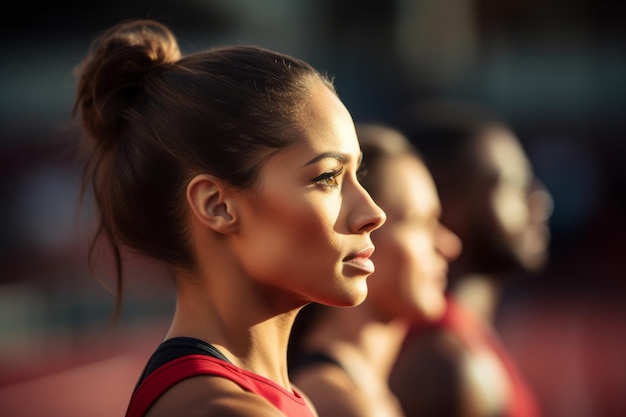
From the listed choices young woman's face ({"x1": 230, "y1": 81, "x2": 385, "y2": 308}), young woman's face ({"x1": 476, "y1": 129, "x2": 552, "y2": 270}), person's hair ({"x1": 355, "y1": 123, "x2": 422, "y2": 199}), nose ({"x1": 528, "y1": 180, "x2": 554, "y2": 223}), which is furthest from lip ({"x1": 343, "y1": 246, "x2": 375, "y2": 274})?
nose ({"x1": 528, "y1": 180, "x2": 554, "y2": 223})

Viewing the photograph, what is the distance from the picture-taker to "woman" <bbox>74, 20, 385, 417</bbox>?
1.77 m

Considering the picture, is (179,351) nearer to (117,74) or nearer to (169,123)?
(169,123)

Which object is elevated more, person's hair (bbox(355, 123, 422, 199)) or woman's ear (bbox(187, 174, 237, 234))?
woman's ear (bbox(187, 174, 237, 234))

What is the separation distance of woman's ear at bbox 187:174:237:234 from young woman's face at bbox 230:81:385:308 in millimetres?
31

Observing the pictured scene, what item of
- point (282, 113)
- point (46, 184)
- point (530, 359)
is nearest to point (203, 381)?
point (282, 113)

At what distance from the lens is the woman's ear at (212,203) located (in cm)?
179

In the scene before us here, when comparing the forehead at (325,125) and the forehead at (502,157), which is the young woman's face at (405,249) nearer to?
the forehead at (325,125)

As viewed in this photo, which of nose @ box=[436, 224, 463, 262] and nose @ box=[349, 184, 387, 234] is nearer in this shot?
nose @ box=[349, 184, 387, 234]

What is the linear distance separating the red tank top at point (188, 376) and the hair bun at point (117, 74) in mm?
557

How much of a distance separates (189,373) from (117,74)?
2.31 feet

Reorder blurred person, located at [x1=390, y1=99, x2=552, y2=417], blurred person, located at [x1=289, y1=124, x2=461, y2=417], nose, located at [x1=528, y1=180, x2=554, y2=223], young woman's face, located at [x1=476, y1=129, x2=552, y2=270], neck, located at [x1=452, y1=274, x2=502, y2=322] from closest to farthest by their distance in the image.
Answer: blurred person, located at [x1=289, y1=124, x2=461, y2=417] < blurred person, located at [x1=390, y1=99, x2=552, y2=417] < young woman's face, located at [x1=476, y1=129, x2=552, y2=270] < neck, located at [x1=452, y1=274, x2=502, y2=322] < nose, located at [x1=528, y1=180, x2=554, y2=223]

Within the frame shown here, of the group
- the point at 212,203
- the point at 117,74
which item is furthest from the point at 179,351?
the point at 117,74

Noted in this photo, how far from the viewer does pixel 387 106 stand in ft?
50.4

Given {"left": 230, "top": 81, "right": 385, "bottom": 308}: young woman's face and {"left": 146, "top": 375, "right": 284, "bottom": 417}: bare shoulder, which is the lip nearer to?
{"left": 230, "top": 81, "right": 385, "bottom": 308}: young woman's face
